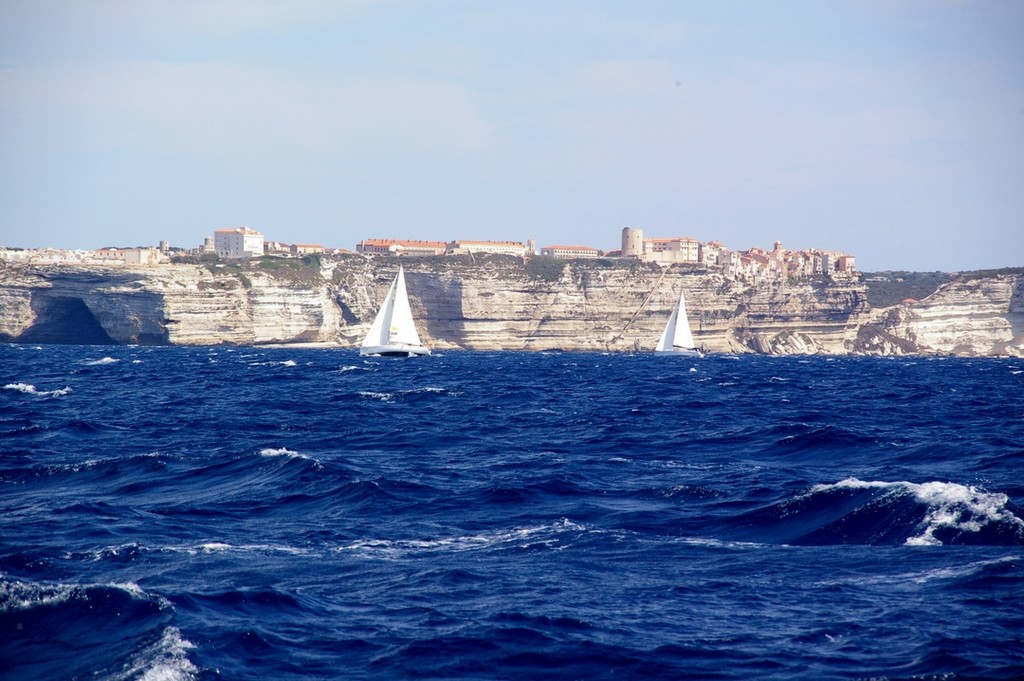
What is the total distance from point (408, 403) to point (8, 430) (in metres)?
17.1

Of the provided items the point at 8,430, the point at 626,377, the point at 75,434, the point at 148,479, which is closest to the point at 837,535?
the point at 148,479

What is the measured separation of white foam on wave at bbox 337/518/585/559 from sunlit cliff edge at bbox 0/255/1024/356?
134 meters

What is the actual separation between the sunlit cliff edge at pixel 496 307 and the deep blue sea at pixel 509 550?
116m

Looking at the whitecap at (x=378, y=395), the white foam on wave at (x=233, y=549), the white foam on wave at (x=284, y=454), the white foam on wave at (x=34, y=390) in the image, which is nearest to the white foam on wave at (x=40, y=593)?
the white foam on wave at (x=233, y=549)

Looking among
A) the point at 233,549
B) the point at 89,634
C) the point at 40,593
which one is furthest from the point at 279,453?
the point at 89,634

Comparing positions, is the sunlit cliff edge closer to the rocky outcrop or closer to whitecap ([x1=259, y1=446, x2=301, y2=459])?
the rocky outcrop

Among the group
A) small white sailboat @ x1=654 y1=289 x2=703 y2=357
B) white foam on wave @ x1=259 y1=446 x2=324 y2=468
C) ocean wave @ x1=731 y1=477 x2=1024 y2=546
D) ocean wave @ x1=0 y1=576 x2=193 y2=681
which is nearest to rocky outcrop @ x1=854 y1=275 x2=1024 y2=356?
small white sailboat @ x1=654 y1=289 x2=703 y2=357

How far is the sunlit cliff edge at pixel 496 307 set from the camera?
5689 inches

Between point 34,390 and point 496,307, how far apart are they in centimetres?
12458

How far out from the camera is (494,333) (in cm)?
17325

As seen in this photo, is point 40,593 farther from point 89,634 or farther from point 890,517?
point 890,517

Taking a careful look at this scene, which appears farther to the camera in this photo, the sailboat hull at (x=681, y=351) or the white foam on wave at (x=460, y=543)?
the sailboat hull at (x=681, y=351)

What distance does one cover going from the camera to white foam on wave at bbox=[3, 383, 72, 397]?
47812 mm

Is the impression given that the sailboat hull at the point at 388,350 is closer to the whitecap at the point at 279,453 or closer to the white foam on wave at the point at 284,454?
the white foam on wave at the point at 284,454
